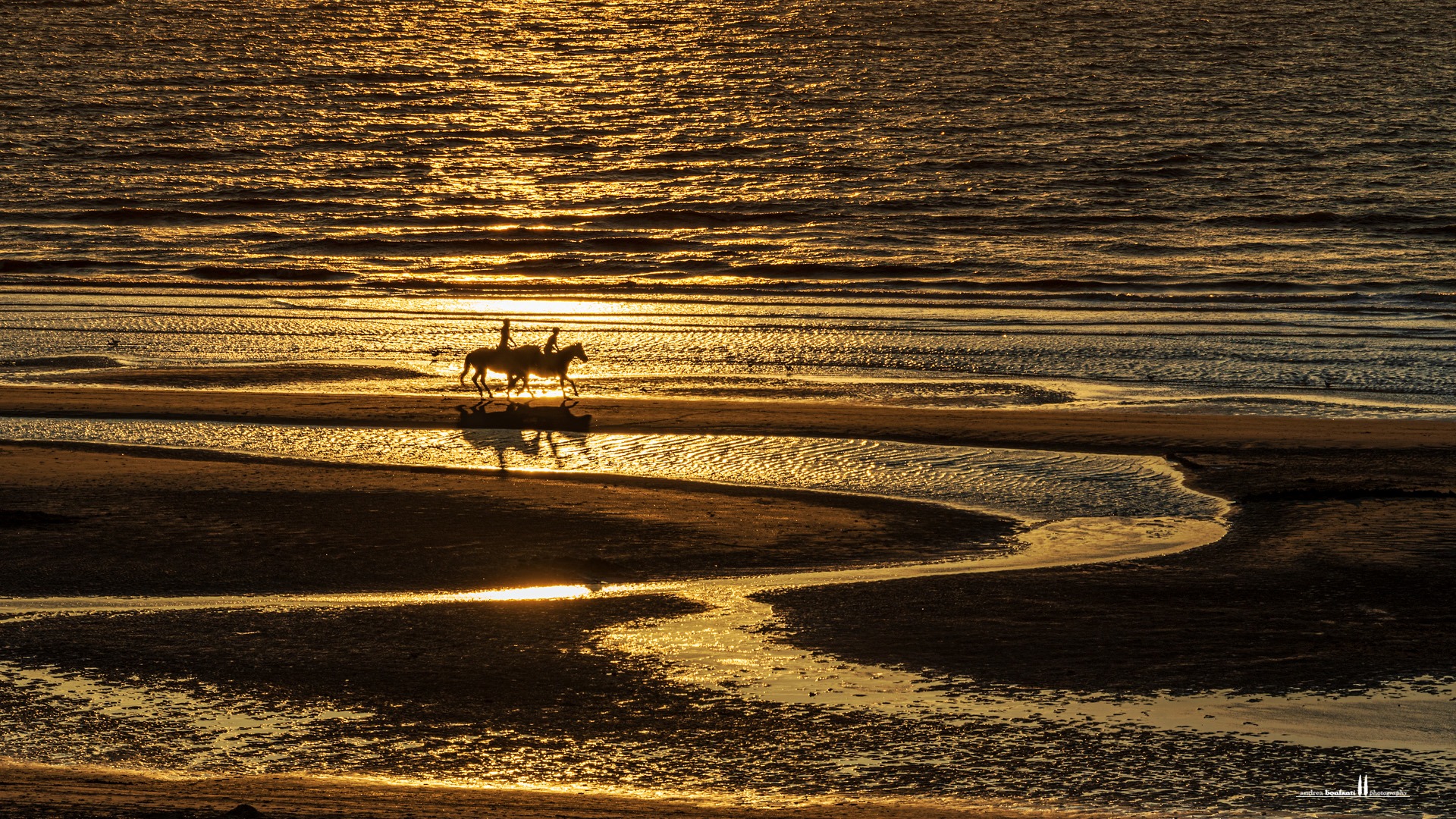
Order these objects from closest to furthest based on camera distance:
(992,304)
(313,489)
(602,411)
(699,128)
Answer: (313,489) < (602,411) < (992,304) < (699,128)

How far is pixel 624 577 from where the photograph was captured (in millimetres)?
8859

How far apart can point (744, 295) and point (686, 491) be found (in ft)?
48.6

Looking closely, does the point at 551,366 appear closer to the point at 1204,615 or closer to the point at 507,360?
the point at 507,360

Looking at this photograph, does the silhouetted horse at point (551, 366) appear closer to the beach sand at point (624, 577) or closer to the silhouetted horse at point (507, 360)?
the silhouetted horse at point (507, 360)

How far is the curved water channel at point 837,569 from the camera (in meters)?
6.68

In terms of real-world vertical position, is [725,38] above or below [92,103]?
above

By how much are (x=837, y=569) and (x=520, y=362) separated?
19.0ft

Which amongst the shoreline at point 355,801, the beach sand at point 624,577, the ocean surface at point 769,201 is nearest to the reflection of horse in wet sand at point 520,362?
the ocean surface at point 769,201

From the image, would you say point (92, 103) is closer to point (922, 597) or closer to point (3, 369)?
point (3, 369)

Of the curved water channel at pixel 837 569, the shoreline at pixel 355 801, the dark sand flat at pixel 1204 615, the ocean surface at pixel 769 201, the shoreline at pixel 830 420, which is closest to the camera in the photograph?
the shoreline at pixel 355 801

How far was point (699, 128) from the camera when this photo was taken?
165 feet

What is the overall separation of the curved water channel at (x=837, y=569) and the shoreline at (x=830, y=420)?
1.18 feet

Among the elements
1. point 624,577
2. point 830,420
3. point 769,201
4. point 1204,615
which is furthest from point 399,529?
point 769,201

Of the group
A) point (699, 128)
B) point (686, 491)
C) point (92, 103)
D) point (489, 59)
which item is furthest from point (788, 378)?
point (489, 59)
